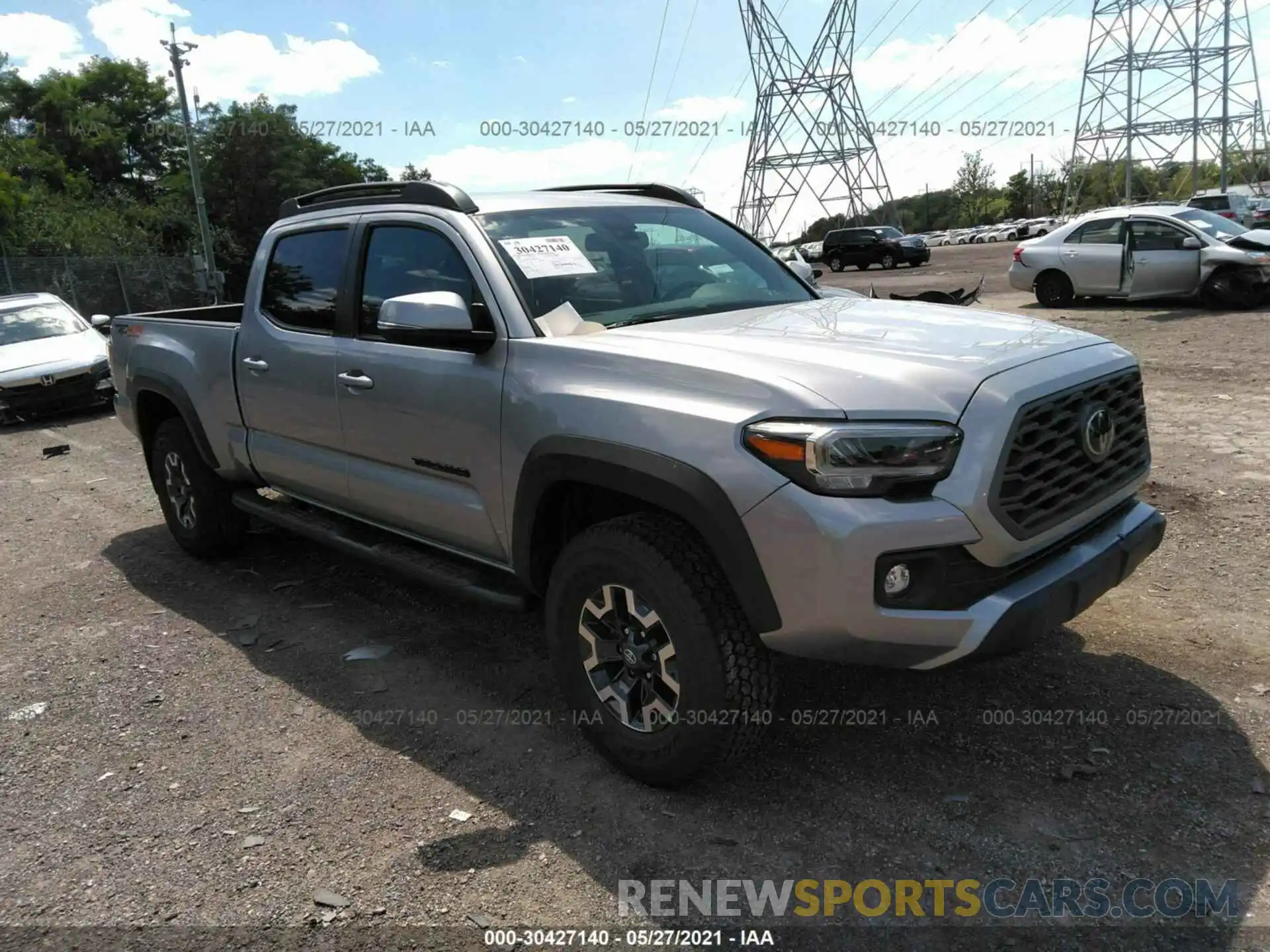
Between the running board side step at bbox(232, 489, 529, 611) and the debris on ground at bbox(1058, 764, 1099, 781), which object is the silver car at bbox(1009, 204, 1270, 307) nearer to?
the debris on ground at bbox(1058, 764, 1099, 781)

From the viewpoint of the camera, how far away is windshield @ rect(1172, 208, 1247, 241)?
13602 millimetres

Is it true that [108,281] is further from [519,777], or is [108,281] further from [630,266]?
[519,777]

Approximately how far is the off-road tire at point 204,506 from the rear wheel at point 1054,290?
534 inches

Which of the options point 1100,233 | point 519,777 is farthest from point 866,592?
point 1100,233

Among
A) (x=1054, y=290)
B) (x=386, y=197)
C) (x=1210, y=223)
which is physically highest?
(x=386, y=197)

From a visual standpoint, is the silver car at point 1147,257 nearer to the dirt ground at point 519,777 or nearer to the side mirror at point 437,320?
the dirt ground at point 519,777

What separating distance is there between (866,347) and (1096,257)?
13.5m

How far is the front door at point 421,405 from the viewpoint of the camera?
3.44 meters

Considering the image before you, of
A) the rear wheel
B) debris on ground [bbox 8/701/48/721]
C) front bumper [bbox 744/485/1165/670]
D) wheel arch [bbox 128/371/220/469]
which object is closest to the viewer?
front bumper [bbox 744/485/1165/670]

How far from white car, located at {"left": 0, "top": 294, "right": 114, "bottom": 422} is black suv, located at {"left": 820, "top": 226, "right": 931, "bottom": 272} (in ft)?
93.1

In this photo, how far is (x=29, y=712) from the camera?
12.9ft

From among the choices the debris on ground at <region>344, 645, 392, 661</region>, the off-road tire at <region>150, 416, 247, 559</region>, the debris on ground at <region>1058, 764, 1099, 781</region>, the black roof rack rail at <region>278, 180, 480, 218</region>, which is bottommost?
the debris on ground at <region>1058, 764, 1099, 781</region>

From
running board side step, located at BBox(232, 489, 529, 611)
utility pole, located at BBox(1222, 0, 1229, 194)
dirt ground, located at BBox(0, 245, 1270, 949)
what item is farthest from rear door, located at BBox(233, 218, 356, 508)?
utility pole, located at BBox(1222, 0, 1229, 194)

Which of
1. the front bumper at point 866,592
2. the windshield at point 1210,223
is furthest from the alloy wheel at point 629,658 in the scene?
the windshield at point 1210,223
